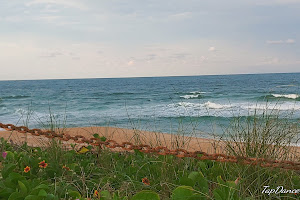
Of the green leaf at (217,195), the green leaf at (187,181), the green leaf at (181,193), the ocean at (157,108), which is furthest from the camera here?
the ocean at (157,108)

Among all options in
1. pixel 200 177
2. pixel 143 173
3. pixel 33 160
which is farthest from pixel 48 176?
pixel 200 177

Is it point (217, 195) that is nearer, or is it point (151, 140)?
point (217, 195)

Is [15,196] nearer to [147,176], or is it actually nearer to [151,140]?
[147,176]

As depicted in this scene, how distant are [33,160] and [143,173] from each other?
954mm

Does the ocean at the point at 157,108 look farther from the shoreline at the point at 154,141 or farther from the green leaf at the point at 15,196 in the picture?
the green leaf at the point at 15,196

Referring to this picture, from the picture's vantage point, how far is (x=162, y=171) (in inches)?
95.0

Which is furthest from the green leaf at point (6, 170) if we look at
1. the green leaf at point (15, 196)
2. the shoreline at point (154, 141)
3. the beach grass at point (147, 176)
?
the shoreline at point (154, 141)

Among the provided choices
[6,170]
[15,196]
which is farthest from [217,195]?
[6,170]

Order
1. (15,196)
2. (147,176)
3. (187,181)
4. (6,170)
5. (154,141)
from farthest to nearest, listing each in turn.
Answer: (154,141), (147,176), (6,170), (187,181), (15,196)

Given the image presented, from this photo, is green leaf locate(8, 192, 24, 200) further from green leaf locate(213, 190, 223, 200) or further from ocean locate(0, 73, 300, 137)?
ocean locate(0, 73, 300, 137)

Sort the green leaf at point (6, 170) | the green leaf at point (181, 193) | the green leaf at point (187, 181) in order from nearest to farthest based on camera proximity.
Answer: the green leaf at point (181, 193) → the green leaf at point (187, 181) → the green leaf at point (6, 170)

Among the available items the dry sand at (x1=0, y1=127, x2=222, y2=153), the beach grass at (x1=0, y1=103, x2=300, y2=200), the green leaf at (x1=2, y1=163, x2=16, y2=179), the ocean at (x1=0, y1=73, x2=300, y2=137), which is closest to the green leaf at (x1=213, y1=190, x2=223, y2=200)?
the beach grass at (x1=0, y1=103, x2=300, y2=200)

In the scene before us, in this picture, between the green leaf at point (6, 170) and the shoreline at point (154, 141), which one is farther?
the shoreline at point (154, 141)

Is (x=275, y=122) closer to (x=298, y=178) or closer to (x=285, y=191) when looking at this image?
(x=298, y=178)
